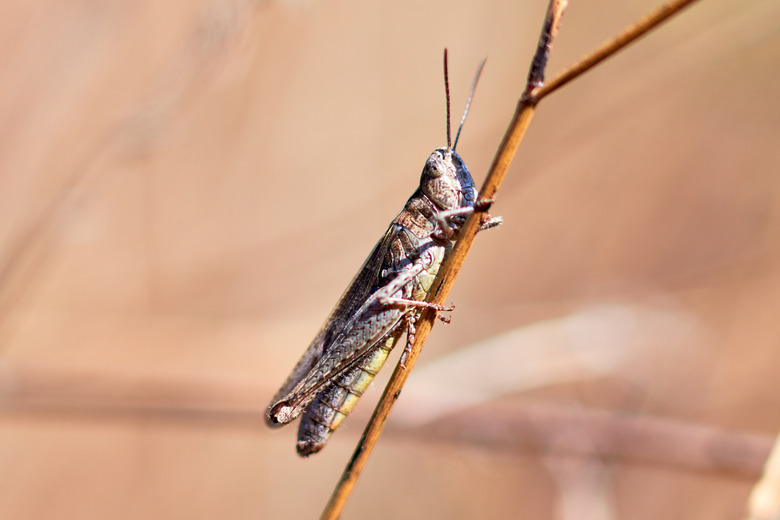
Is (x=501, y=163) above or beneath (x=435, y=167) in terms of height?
beneath

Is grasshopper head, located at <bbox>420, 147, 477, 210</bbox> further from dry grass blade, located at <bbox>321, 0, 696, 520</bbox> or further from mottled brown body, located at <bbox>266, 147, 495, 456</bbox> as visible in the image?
dry grass blade, located at <bbox>321, 0, 696, 520</bbox>

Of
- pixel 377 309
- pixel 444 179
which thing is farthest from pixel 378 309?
pixel 444 179

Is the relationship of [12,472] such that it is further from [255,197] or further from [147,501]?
[255,197]

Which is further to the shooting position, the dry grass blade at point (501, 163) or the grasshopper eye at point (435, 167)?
the grasshopper eye at point (435, 167)

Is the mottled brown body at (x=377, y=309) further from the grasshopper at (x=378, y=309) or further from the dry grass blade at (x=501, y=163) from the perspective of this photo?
the dry grass blade at (x=501, y=163)

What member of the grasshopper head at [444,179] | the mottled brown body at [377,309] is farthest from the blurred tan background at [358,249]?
the grasshopper head at [444,179]

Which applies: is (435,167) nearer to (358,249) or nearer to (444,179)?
(444,179)
